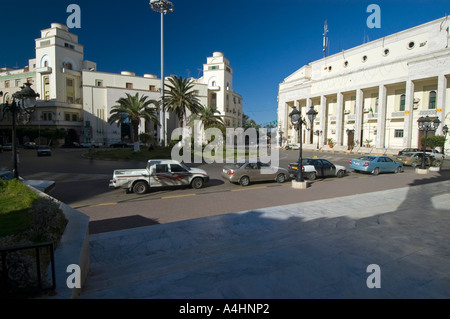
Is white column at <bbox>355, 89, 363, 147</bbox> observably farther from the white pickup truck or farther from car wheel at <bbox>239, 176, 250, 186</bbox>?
the white pickup truck

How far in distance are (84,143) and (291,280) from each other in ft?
201

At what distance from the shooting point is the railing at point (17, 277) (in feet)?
9.61

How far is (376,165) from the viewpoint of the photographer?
20.0 meters

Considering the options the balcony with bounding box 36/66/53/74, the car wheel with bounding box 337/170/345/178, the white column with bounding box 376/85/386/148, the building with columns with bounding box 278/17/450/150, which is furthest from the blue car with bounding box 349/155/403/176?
the balcony with bounding box 36/66/53/74

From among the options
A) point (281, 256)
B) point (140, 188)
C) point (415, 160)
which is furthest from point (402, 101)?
point (281, 256)

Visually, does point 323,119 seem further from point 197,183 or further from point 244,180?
point 197,183

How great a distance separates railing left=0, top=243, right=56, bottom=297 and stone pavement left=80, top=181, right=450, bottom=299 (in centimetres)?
79

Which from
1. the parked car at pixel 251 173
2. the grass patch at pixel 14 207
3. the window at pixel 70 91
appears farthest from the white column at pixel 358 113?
the window at pixel 70 91

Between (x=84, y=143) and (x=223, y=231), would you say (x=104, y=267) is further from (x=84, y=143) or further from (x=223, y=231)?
(x=84, y=143)

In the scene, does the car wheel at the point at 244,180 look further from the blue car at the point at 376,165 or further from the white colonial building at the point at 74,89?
the white colonial building at the point at 74,89

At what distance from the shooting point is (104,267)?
5.29m

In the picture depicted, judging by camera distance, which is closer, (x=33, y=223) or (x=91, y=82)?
(x=33, y=223)
